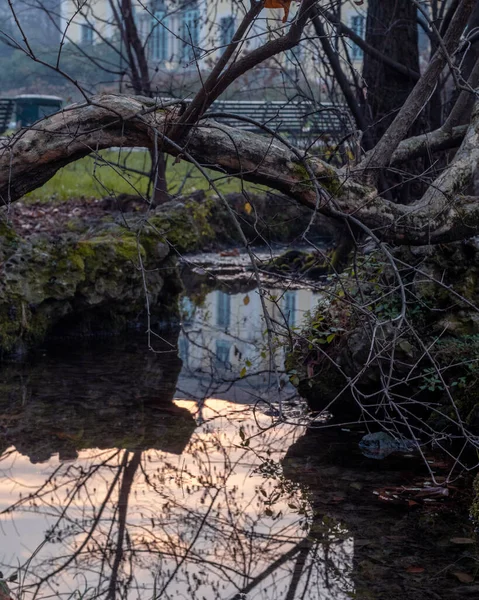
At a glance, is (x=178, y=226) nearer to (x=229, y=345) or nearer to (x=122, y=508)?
(x=229, y=345)

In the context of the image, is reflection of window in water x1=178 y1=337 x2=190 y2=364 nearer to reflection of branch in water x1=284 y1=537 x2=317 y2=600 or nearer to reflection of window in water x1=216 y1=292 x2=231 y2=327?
reflection of window in water x1=216 y1=292 x2=231 y2=327

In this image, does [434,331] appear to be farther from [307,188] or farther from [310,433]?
[307,188]

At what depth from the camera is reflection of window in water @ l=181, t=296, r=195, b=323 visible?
10.3 meters

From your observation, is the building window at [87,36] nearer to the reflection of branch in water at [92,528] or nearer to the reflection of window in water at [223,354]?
the reflection of window in water at [223,354]

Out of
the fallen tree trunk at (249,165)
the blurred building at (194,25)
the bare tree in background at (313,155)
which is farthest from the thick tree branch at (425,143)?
the blurred building at (194,25)

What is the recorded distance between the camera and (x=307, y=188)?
5242 mm

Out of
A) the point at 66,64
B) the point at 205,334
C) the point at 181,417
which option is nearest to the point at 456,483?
the point at 181,417

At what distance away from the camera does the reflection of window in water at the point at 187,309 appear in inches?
404

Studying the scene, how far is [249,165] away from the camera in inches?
208

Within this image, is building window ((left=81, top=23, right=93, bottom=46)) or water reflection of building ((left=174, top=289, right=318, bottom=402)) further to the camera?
building window ((left=81, top=23, right=93, bottom=46))

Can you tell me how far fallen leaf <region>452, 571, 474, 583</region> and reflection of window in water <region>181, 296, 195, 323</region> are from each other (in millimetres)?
6233

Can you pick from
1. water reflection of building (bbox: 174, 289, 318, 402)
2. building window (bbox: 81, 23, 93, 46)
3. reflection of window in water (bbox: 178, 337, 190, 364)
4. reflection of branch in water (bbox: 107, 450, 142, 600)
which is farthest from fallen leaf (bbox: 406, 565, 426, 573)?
building window (bbox: 81, 23, 93, 46)

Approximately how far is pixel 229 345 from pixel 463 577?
201 inches

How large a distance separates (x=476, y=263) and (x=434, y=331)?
25.1 inches
